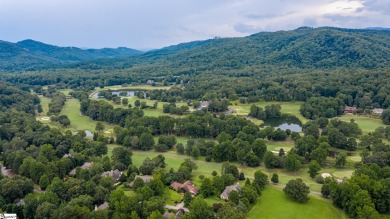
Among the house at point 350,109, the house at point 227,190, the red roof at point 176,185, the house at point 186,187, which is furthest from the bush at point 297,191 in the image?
the house at point 350,109

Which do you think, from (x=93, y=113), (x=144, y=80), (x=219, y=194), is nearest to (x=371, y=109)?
(x=219, y=194)

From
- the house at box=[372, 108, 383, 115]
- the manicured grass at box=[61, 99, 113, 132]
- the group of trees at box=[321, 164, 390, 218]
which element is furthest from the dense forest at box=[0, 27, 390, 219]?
the house at box=[372, 108, 383, 115]

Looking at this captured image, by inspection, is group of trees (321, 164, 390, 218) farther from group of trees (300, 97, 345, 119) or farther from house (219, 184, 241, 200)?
group of trees (300, 97, 345, 119)

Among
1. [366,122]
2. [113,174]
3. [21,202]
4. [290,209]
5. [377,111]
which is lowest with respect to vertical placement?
[290,209]

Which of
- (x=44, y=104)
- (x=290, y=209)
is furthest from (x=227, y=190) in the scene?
(x=44, y=104)

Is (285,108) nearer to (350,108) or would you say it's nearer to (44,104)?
(350,108)

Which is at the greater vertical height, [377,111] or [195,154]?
[377,111]

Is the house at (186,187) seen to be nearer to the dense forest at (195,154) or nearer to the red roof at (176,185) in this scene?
the red roof at (176,185)
